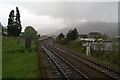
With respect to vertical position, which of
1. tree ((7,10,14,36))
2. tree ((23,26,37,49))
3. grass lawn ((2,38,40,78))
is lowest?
grass lawn ((2,38,40,78))

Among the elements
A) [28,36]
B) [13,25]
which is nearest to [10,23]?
[13,25]

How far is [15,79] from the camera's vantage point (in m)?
13.9

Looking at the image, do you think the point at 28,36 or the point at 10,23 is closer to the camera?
the point at 28,36

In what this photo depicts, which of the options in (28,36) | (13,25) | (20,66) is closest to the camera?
(20,66)

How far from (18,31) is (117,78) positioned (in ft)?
247

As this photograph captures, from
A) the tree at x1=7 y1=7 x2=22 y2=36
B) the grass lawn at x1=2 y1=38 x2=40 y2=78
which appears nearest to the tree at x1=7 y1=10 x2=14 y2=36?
the tree at x1=7 y1=7 x2=22 y2=36

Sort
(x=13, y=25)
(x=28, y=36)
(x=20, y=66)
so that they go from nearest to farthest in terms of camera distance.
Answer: (x=20, y=66)
(x=28, y=36)
(x=13, y=25)

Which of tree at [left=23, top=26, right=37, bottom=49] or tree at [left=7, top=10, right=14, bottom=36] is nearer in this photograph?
tree at [left=23, top=26, right=37, bottom=49]

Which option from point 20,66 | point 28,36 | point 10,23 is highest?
point 10,23

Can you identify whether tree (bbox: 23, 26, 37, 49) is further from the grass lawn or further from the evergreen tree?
the evergreen tree

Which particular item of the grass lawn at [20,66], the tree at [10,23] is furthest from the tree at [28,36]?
the tree at [10,23]

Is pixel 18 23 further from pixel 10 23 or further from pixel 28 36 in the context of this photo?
pixel 28 36

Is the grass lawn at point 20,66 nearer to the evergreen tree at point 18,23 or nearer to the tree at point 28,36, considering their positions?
the tree at point 28,36

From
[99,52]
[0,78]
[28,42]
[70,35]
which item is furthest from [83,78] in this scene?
[70,35]
